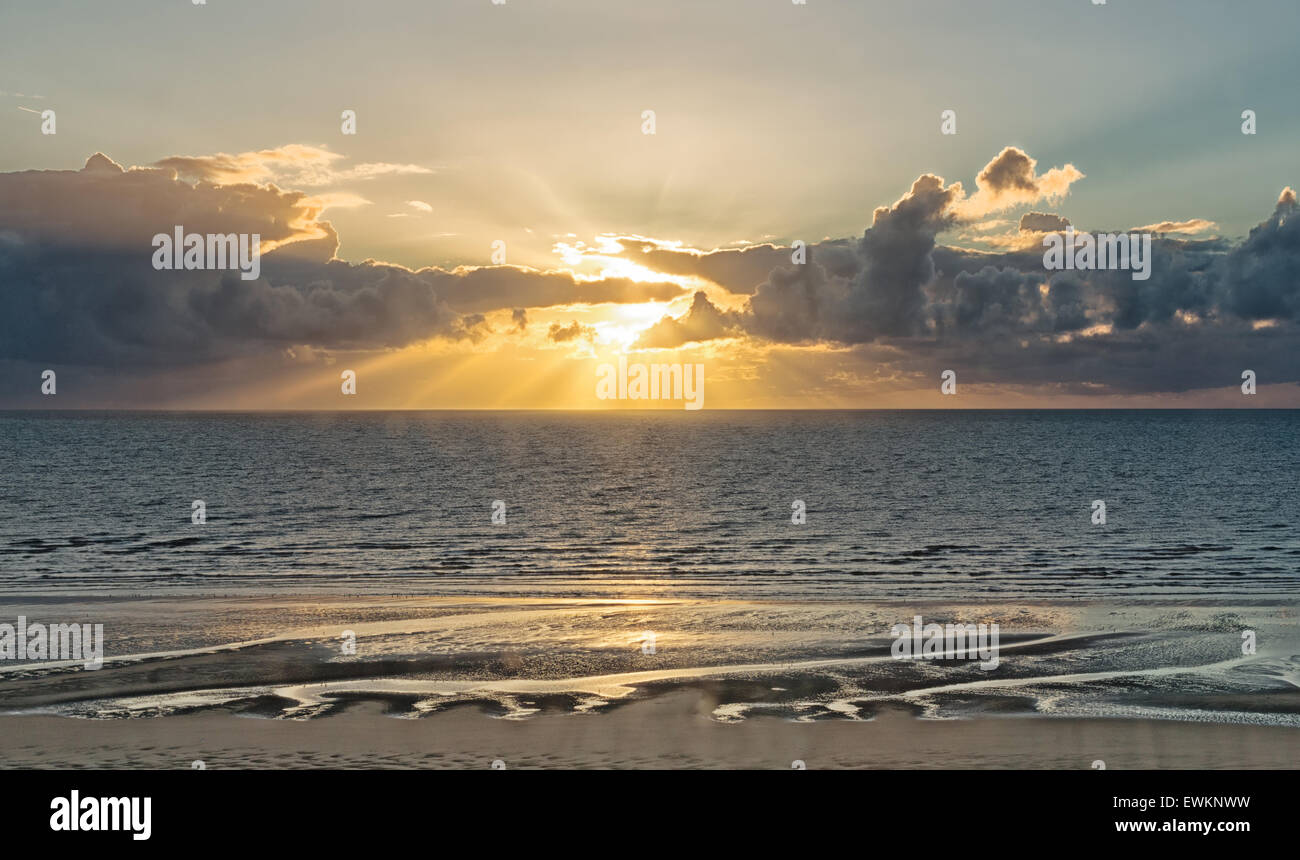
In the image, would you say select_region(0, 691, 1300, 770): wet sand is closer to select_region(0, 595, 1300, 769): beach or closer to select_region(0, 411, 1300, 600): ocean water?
select_region(0, 595, 1300, 769): beach

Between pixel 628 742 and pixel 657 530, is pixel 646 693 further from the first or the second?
pixel 657 530

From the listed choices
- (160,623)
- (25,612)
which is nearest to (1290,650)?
(160,623)

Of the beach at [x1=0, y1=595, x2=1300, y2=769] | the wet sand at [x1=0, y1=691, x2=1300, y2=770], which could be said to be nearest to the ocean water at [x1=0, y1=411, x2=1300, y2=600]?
the beach at [x1=0, y1=595, x2=1300, y2=769]

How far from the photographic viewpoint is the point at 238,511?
60.3 metres

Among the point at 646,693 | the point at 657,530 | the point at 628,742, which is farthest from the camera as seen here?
the point at 657,530

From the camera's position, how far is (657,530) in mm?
51781

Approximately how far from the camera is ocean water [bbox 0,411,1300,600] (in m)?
32.9

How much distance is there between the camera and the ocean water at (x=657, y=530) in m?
32.9

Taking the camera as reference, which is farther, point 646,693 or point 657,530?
point 657,530

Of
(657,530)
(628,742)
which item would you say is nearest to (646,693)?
(628,742)

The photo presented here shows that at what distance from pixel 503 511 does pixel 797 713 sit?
46.5 metres

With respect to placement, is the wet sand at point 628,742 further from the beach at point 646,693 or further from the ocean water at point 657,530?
the ocean water at point 657,530

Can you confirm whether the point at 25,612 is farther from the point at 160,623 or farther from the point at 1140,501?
the point at 1140,501
